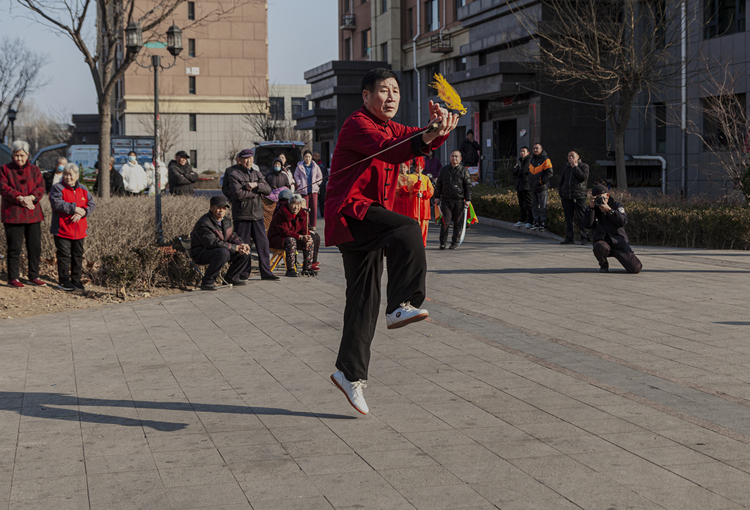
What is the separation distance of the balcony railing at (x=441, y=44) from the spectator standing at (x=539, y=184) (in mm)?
22350

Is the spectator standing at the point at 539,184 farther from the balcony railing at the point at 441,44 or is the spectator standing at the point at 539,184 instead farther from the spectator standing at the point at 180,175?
the balcony railing at the point at 441,44

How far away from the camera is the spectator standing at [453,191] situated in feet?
50.3

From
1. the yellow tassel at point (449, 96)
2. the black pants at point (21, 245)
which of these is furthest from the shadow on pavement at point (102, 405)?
the black pants at point (21, 245)

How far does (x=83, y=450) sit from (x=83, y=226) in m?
7.00

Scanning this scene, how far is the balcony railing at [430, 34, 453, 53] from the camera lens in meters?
39.2

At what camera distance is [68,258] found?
35.5 ft

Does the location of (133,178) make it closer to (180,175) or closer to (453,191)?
(180,175)

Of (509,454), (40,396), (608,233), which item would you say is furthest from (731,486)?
(608,233)

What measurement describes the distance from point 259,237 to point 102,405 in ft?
21.2

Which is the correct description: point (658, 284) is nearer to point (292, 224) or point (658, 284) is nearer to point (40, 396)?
point (292, 224)

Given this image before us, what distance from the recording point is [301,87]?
97625 mm

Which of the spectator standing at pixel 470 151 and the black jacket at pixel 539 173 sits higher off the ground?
the spectator standing at pixel 470 151

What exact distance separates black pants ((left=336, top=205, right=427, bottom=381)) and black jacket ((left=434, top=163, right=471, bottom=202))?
34.1 feet

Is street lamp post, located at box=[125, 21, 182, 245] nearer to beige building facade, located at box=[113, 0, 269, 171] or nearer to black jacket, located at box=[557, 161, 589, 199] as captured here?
black jacket, located at box=[557, 161, 589, 199]
